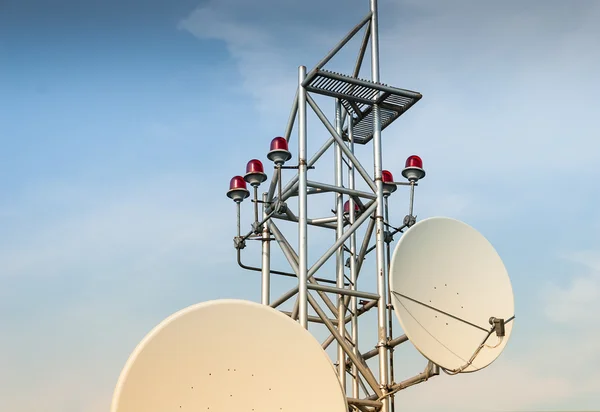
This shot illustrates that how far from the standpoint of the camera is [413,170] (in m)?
15.1

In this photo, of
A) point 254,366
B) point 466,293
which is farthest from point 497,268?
point 254,366

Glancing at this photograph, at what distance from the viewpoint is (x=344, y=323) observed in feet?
49.0

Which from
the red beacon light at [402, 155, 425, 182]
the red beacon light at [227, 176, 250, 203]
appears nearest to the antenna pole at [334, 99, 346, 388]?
the red beacon light at [402, 155, 425, 182]

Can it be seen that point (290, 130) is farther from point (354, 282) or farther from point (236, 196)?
point (354, 282)

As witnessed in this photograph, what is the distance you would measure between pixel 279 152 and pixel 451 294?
12.5ft

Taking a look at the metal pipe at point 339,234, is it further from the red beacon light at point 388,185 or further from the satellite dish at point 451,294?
the satellite dish at point 451,294

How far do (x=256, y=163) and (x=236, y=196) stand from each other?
1082mm

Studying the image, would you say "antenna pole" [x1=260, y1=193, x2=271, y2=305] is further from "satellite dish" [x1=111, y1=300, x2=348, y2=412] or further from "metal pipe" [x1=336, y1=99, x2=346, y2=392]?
"satellite dish" [x1=111, y1=300, x2=348, y2=412]

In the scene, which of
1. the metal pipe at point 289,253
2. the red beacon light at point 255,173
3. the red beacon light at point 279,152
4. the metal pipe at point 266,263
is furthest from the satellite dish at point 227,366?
the metal pipe at point 266,263

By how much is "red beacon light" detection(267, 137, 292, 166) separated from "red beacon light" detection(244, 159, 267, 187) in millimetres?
697

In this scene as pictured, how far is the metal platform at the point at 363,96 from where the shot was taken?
1468 centimetres

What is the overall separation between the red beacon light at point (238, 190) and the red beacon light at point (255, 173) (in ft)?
2.32

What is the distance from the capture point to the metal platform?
14.7 meters

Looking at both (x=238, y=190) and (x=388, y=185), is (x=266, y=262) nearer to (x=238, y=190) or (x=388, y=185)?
(x=238, y=190)
